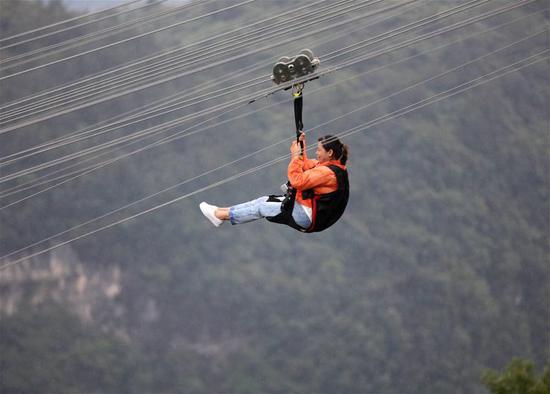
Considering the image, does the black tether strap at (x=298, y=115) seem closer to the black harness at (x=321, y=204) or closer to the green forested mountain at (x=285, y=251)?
the black harness at (x=321, y=204)

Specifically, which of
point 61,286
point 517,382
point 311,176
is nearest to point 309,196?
point 311,176

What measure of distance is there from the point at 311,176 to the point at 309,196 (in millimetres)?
232

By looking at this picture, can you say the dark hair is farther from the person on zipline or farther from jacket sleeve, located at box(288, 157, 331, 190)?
jacket sleeve, located at box(288, 157, 331, 190)

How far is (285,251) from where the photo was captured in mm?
58812

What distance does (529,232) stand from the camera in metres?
61.5

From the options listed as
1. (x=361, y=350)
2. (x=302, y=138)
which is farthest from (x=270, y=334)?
(x=302, y=138)

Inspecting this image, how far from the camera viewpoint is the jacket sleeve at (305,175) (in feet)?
24.9

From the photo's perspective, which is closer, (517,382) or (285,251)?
(517,382)

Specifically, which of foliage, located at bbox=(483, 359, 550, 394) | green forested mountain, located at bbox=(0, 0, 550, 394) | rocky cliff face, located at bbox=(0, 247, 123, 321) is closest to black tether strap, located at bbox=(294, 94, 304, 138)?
foliage, located at bbox=(483, 359, 550, 394)

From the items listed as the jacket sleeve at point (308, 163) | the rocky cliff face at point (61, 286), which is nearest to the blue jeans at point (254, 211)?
the jacket sleeve at point (308, 163)

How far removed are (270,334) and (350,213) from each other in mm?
9724

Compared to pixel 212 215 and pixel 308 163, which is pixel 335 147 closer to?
pixel 308 163

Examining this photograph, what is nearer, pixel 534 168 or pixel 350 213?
pixel 350 213

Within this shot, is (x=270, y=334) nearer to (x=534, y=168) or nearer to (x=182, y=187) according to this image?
(x=182, y=187)
